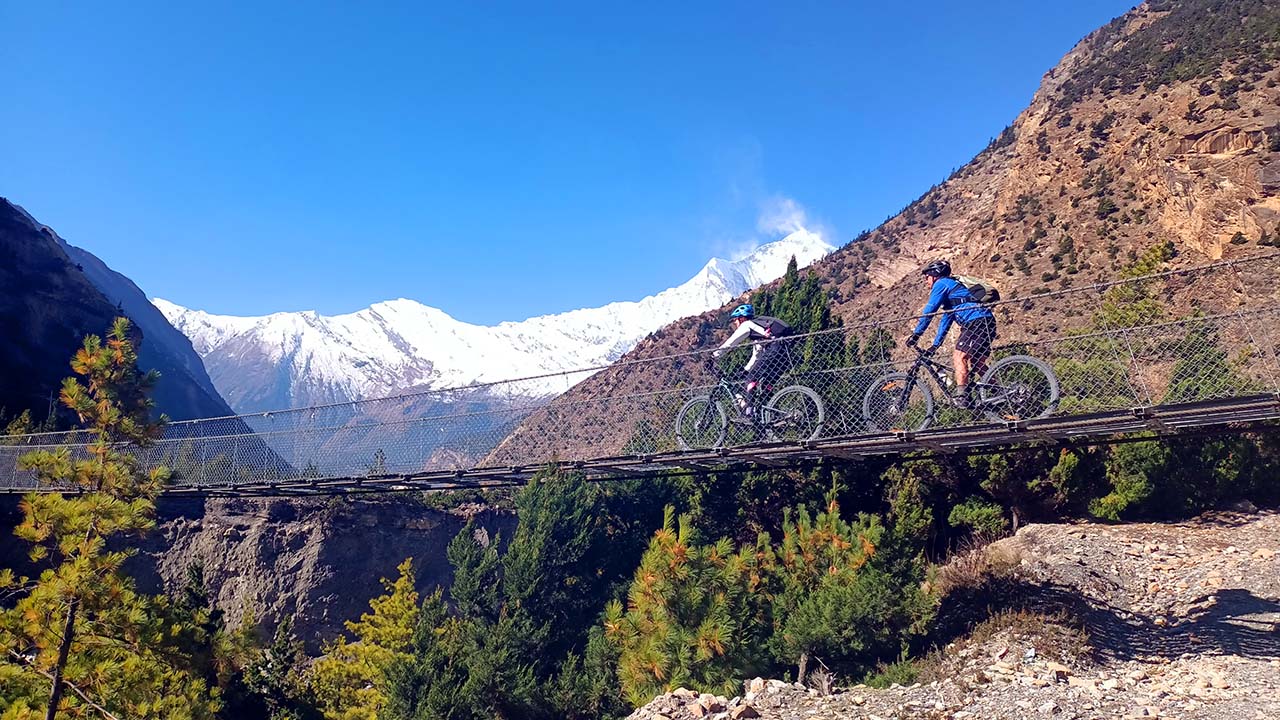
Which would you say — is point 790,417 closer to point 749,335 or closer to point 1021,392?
point 749,335

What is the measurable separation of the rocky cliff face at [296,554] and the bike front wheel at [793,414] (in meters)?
13.4

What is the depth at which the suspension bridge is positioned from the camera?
250 inches

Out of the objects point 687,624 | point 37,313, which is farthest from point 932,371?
point 37,313

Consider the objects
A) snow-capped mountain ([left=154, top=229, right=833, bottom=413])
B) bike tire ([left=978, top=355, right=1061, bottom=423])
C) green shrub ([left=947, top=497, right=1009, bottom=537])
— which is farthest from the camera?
snow-capped mountain ([left=154, top=229, right=833, bottom=413])

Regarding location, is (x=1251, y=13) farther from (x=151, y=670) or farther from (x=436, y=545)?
(x=151, y=670)

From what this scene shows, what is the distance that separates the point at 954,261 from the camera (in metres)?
40.6

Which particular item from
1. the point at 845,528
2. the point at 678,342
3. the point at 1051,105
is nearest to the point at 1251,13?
the point at 1051,105

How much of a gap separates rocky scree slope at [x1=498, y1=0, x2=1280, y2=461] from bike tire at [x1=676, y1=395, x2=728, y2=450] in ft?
9.71

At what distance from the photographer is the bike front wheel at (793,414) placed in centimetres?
792

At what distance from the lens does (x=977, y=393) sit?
22.3 feet

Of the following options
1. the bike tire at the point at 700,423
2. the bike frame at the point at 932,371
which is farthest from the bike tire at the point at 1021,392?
the bike tire at the point at 700,423

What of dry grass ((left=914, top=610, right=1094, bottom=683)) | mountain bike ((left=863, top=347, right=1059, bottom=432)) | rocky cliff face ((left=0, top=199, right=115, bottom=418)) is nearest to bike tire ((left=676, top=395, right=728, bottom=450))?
mountain bike ((left=863, top=347, right=1059, bottom=432))

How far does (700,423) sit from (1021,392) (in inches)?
143

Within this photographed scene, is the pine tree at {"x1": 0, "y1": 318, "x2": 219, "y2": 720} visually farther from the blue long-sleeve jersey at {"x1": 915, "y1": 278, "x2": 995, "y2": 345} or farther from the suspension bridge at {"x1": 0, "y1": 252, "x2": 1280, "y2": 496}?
the blue long-sleeve jersey at {"x1": 915, "y1": 278, "x2": 995, "y2": 345}
